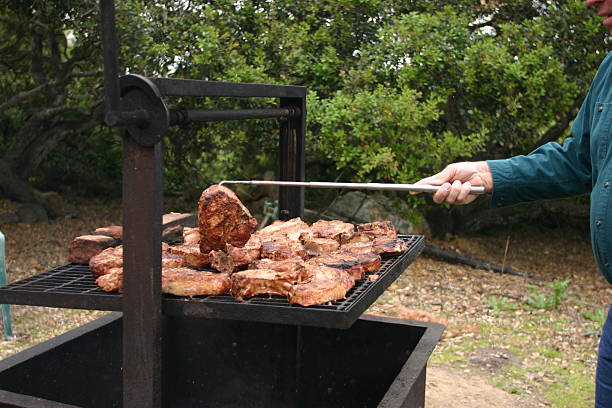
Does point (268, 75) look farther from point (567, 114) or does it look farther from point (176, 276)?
point (176, 276)

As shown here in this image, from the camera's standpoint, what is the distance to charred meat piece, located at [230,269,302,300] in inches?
74.6

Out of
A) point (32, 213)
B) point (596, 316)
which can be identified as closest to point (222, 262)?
point (596, 316)

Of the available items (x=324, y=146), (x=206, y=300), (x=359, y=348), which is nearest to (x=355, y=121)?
(x=324, y=146)

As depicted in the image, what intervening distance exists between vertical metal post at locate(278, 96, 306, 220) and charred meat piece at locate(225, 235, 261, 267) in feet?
2.62

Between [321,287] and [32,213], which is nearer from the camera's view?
[321,287]

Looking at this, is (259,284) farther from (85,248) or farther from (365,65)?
(365,65)

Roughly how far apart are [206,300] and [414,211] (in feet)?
15.4

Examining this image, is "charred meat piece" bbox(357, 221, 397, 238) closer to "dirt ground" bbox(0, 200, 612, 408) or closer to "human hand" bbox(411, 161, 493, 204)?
"human hand" bbox(411, 161, 493, 204)

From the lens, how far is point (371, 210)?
21.6 ft

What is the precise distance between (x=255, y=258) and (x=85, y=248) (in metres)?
0.60

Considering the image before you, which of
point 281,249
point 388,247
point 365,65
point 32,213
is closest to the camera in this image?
point 281,249

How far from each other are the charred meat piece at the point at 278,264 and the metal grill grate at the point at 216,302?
0.51ft

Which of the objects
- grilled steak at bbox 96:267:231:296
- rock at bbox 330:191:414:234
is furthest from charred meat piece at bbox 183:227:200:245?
rock at bbox 330:191:414:234

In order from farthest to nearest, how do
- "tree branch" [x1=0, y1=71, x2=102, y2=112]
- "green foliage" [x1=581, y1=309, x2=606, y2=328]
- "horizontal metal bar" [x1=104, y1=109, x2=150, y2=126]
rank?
"tree branch" [x1=0, y1=71, x2=102, y2=112], "green foliage" [x1=581, y1=309, x2=606, y2=328], "horizontal metal bar" [x1=104, y1=109, x2=150, y2=126]
